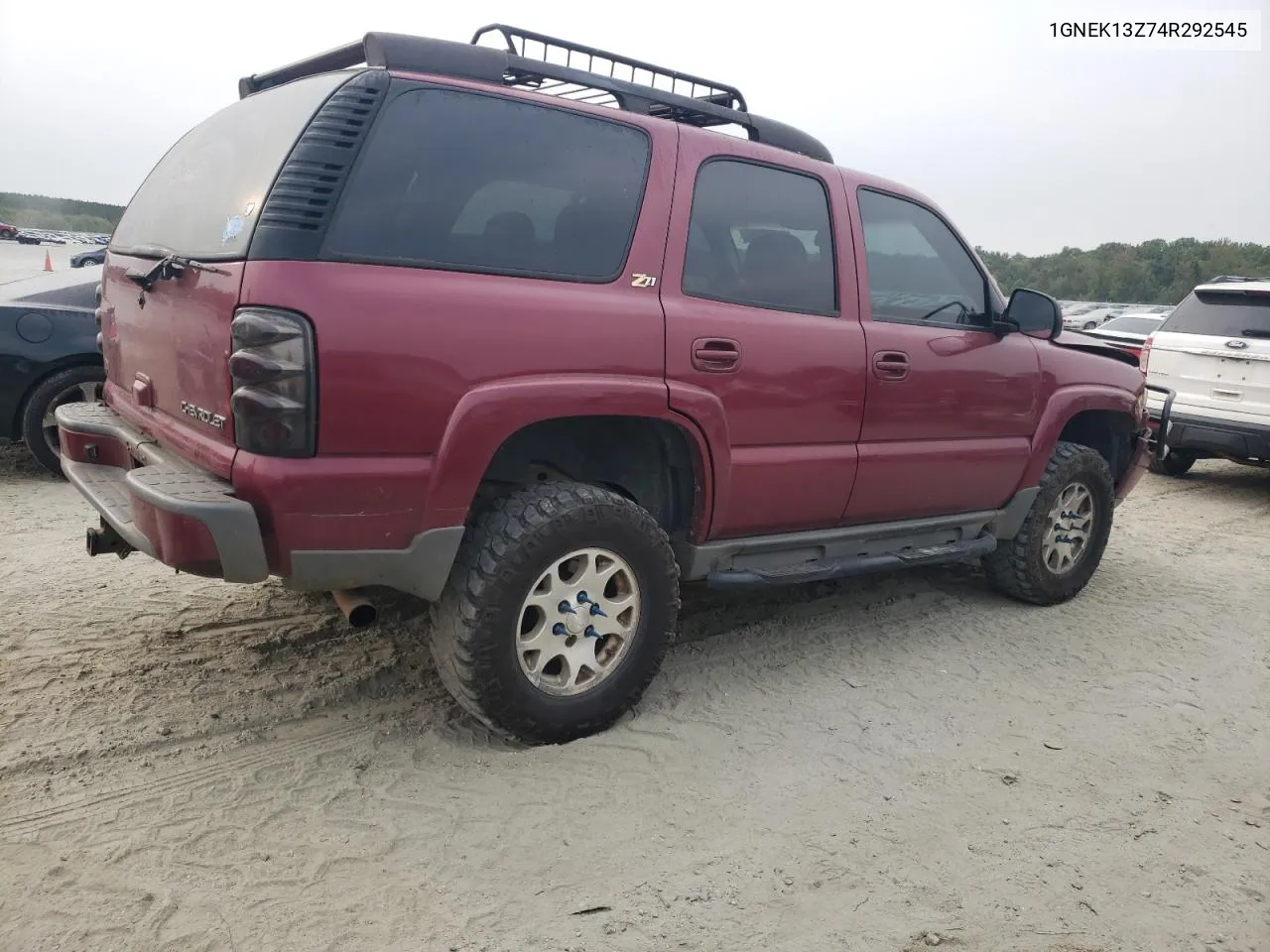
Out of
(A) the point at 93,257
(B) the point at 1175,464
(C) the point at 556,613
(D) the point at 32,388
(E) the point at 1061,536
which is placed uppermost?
(A) the point at 93,257

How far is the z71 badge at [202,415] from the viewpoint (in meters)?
2.59

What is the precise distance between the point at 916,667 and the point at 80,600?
→ 3440mm

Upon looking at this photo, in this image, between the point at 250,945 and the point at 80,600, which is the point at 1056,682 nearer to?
the point at 250,945

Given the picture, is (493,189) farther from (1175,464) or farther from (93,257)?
(93,257)

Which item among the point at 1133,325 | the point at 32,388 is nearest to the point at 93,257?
the point at 32,388

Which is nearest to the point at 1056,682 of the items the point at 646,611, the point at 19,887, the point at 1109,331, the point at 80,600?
the point at 646,611

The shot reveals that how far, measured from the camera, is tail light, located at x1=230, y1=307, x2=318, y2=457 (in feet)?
7.90

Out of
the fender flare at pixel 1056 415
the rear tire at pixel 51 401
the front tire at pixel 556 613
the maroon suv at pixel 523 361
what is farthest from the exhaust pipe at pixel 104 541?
the fender flare at pixel 1056 415

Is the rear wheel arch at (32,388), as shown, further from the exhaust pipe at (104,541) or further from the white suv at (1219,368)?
the white suv at (1219,368)

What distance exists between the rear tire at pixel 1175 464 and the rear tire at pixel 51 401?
27.6 ft

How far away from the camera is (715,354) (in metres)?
3.18

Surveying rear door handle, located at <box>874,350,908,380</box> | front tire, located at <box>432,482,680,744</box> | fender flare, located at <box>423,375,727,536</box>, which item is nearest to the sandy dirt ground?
front tire, located at <box>432,482,680,744</box>

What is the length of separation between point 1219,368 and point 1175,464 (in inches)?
55.0

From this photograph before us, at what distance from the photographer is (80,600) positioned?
157 inches
